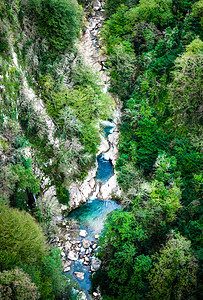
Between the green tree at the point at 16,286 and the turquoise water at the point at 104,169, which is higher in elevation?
the turquoise water at the point at 104,169

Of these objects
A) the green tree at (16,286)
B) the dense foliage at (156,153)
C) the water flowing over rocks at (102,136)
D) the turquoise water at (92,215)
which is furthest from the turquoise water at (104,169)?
the green tree at (16,286)

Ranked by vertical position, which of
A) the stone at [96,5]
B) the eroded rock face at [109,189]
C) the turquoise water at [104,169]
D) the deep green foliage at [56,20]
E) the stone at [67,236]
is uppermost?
the stone at [96,5]

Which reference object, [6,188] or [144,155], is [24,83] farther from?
[144,155]

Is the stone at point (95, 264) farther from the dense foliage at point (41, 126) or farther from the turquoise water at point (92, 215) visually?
the dense foliage at point (41, 126)

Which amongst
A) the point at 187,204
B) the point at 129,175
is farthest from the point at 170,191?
the point at 129,175

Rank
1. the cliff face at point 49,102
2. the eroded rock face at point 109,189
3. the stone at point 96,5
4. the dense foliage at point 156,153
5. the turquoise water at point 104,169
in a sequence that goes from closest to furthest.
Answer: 1. the dense foliage at point 156,153
2. the cliff face at point 49,102
3. the eroded rock face at point 109,189
4. the turquoise water at point 104,169
5. the stone at point 96,5

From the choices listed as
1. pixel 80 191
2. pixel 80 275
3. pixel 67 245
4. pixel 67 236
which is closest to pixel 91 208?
pixel 80 191

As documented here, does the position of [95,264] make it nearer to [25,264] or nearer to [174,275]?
[174,275]
